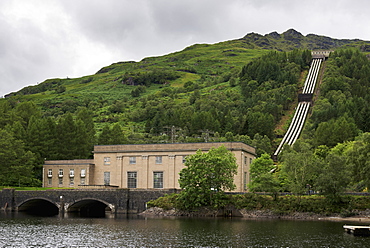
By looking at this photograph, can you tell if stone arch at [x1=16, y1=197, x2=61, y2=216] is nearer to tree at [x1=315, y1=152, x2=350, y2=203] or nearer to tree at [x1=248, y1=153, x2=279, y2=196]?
tree at [x1=248, y1=153, x2=279, y2=196]

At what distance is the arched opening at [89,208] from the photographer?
3618 inches

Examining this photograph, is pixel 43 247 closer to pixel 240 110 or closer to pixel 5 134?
pixel 5 134

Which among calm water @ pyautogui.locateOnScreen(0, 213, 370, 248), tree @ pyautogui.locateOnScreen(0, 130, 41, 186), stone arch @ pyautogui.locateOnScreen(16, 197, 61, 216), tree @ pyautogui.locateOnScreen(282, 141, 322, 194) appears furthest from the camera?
tree @ pyautogui.locateOnScreen(0, 130, 41, 186)

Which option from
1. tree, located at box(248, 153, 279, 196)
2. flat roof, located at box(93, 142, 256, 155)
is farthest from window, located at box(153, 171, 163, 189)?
tree, located at box(248, 153, 279, 196)

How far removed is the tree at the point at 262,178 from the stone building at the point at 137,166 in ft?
9.66

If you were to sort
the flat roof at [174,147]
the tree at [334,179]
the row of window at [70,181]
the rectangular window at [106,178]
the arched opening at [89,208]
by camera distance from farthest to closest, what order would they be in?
1. the row of window at [70,181]
2. the rectangular window at [106,178]
3. the flat roof at [174,147]
4. the arched opening at [89,208]
5. the tree at [334,179]

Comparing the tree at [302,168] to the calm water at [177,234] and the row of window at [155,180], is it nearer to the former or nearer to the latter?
the calm water at [177,234]

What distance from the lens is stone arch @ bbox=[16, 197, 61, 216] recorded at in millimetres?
92000

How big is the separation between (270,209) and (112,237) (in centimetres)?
3222

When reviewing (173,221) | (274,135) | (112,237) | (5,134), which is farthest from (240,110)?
(112,237)

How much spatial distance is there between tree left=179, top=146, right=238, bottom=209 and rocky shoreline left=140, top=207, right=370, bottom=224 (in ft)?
4.07

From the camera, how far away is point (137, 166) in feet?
333

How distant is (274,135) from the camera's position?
6885 inches

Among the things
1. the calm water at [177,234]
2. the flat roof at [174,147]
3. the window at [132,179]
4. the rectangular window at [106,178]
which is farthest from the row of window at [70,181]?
the calm water at [177,234]
